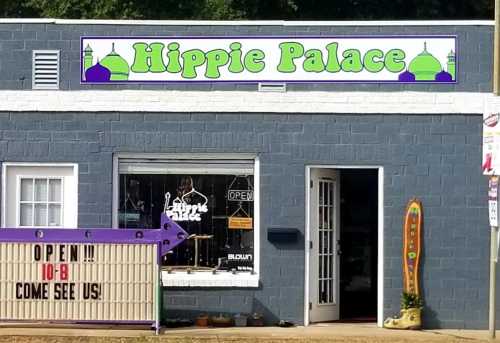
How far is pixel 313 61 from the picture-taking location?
1358 centimetres

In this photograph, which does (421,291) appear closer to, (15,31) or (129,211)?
(129,211)

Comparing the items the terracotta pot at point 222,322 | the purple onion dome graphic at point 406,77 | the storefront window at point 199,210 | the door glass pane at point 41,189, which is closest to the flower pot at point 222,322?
the terracotta pot at point 222,322

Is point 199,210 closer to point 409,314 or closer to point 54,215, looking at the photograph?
point 54,215

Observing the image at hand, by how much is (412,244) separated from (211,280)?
295 centimetres

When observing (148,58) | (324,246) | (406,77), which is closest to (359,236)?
(324,246)

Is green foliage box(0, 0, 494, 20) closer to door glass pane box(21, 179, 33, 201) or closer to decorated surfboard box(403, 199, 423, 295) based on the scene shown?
door glass pane box(21, 179, 33, 201)

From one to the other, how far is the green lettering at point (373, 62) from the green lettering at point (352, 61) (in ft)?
0.30

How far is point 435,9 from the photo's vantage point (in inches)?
943

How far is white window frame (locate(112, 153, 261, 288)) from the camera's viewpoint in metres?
13.6

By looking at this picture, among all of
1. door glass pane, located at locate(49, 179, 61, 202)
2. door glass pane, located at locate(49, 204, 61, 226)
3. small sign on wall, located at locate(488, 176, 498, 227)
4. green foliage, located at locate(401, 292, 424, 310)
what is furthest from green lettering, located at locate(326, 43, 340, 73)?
door glass pane, located at locate(49, 204, 61, 226)

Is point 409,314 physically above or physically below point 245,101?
below

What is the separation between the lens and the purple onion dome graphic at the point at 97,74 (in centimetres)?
1368

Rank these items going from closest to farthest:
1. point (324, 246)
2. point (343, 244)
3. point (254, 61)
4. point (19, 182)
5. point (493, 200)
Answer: point (493, 200) < point (254, 61) < point (19, 182) < point (324, 246) < point (343, 244)

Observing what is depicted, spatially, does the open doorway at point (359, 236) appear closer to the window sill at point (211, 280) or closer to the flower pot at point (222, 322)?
the window sill at point (211, 280)
